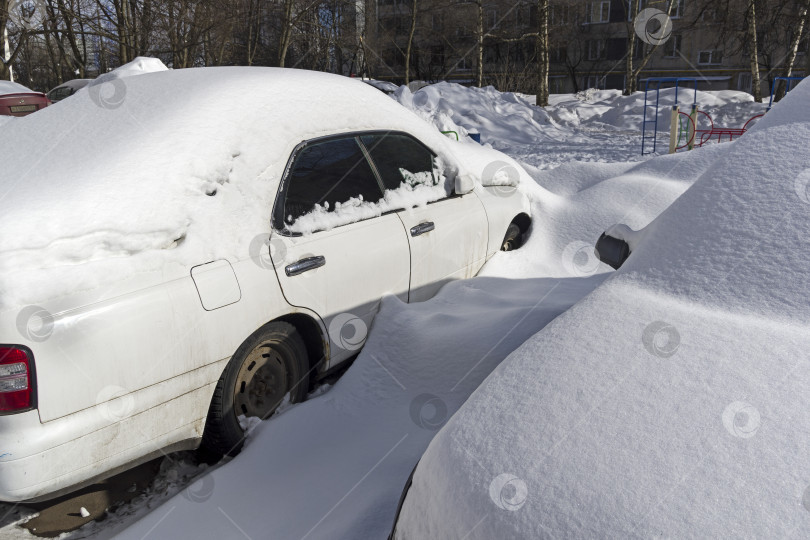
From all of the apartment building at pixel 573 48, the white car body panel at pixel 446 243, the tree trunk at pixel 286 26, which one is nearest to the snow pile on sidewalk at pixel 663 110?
the tree trunk at pixel 286 26

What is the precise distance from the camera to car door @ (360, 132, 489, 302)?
3715 millimetres

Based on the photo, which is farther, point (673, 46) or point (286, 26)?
point (673, 46)

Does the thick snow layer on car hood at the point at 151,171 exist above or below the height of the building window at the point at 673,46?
above

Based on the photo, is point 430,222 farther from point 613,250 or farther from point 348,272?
point 613,250

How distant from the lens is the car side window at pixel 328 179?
3117mm

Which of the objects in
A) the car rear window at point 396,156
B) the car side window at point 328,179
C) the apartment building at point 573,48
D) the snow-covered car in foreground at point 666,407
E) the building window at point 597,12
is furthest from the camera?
the building window at point 597,12

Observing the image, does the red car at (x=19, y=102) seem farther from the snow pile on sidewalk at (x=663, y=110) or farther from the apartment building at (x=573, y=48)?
the apartment building at (x=573, y=48)

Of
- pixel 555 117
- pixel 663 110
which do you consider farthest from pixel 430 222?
pixel 555 117

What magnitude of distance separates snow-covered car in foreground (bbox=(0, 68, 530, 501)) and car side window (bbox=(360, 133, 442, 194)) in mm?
15

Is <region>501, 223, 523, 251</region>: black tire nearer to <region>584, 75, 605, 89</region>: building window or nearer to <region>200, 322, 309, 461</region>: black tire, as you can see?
<region>200, 322, 309, 461</region>: black tire

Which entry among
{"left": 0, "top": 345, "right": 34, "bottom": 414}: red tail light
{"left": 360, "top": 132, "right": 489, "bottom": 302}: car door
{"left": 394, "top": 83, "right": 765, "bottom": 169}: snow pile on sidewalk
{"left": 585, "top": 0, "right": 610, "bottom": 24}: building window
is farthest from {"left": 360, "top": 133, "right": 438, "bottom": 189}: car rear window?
{"left": 585, "top": 0, "right": 610, "bottom": 24}: building window

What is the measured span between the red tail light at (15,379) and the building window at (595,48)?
144ft

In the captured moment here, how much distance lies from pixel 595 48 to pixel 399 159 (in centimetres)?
4199

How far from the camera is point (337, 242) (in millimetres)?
3219
